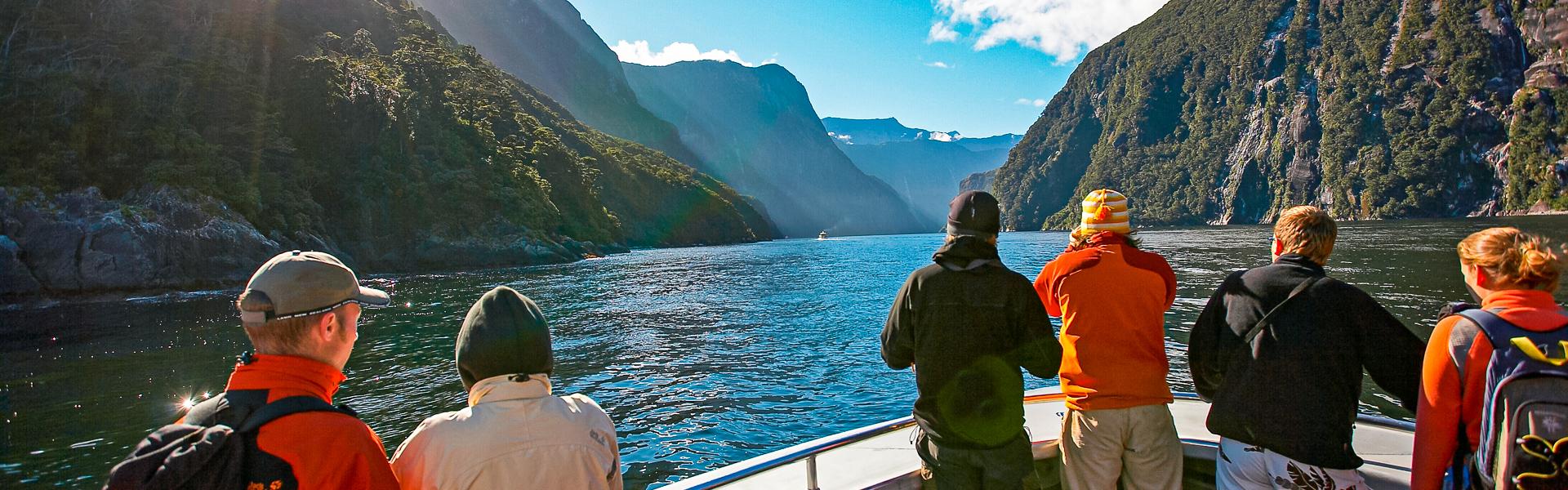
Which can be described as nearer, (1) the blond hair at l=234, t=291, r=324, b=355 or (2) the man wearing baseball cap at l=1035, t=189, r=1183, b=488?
(1) the blond hair at l=234, t=291, r=324, b=355

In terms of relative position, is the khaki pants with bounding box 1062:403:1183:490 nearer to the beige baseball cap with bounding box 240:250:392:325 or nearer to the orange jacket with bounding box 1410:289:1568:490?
the orange jacket with bounding box 1410:289:1568:490

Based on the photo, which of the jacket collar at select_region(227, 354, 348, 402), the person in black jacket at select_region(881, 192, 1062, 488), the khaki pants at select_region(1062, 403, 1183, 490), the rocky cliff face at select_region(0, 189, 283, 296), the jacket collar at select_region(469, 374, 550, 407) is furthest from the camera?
the rocky cliff face at select_region(0, 189, 283, 296)

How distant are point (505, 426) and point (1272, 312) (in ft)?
10.3

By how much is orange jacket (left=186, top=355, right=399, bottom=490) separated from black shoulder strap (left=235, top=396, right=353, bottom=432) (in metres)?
0.01

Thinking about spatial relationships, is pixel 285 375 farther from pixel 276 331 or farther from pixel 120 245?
pixel 120 245

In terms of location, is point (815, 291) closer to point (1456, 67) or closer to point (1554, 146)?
point (1554, 146)

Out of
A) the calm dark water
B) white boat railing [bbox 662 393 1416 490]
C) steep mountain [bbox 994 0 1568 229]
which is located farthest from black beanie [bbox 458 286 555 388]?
steep mountain [bbox 994 0 1568 229]

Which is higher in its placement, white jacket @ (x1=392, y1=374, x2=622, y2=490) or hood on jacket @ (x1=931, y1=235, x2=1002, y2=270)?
hood on jacket @ (x1=931, y1=235, x2=1002, y2=270)

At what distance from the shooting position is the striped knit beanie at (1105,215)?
372 cm

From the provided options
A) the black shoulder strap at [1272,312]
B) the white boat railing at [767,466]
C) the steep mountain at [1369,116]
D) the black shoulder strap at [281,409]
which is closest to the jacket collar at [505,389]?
the black shoulder strap at [281,409]

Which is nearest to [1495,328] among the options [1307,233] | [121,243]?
[1307,233]

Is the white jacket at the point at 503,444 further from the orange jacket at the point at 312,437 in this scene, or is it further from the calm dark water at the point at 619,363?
Answer: the calm dark water at the point at 619,363

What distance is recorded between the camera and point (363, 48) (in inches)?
3615

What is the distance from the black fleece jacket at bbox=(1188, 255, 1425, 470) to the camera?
281cm
